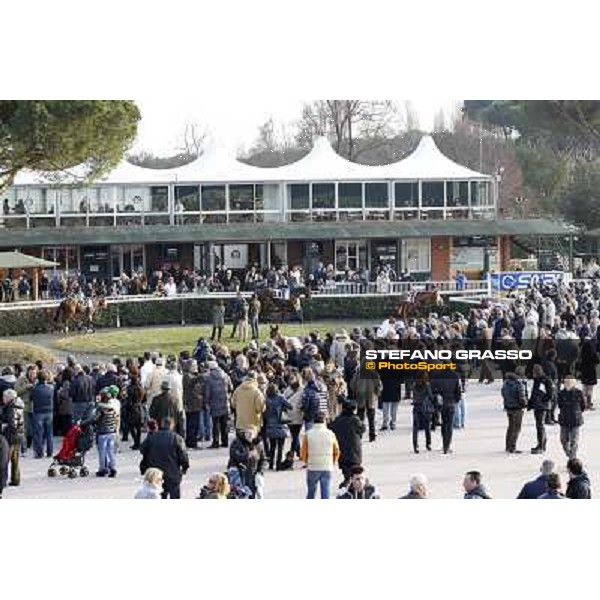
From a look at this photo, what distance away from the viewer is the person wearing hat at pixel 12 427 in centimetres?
1510

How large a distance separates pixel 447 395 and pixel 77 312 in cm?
980

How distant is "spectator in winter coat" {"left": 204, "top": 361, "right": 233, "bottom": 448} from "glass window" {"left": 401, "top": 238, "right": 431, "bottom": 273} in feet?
30.4

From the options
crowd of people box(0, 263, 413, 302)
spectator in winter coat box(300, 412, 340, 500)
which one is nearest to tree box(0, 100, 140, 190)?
crowd of people box(0, 263, 413, 302)

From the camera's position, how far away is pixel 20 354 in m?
22.7

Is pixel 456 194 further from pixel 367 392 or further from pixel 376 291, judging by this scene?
pixel 367 392

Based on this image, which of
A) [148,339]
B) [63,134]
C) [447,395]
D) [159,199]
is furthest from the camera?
[159,199]

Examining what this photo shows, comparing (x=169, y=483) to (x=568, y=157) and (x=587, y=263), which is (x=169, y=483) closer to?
(x=568, y=157)

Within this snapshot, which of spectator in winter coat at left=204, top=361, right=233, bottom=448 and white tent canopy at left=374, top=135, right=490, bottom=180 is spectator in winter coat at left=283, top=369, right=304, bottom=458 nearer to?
spectator in winter coat at left=204, top=361, right=233, bottom=448

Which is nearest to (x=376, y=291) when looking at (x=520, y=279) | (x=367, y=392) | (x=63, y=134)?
(x=520, y=279)

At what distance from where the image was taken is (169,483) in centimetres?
1345

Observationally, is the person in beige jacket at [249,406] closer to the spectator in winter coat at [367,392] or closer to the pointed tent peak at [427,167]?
the spectator in winter coat at [367,392]

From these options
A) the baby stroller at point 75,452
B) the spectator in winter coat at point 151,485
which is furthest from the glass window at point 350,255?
the spectator in winter coat at point 151,485

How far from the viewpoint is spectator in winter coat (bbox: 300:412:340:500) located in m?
13.5
